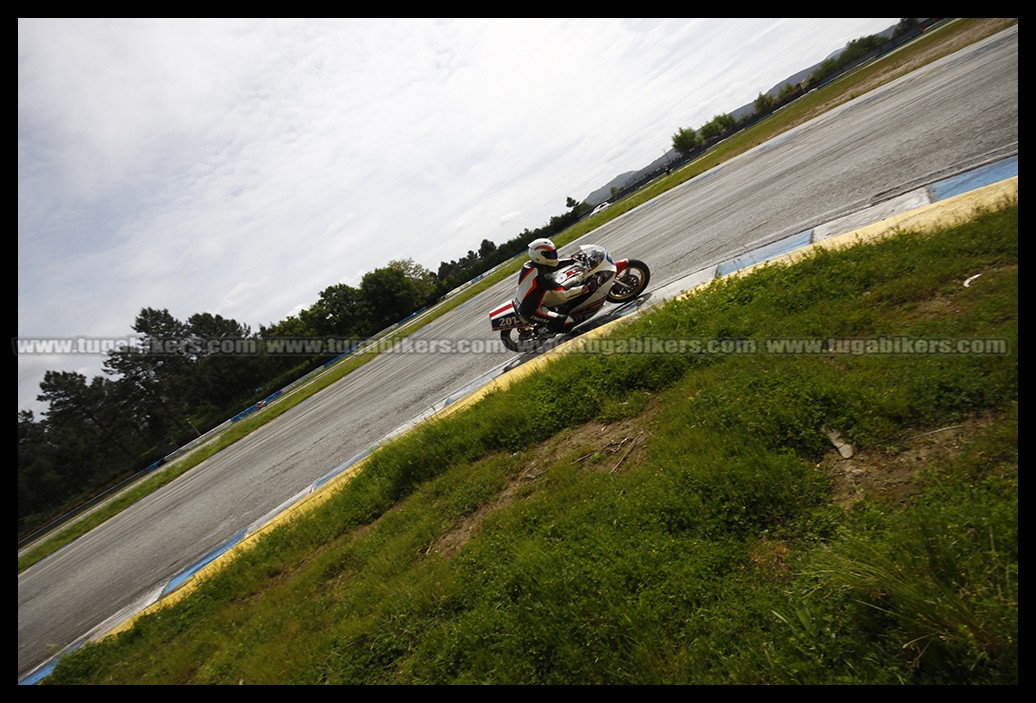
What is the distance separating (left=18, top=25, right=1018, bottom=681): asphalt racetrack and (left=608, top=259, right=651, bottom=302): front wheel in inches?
17.6

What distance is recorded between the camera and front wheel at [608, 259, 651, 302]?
26.0 feet

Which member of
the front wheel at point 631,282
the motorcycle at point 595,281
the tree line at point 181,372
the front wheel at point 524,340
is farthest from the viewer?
the tree line at point 181,372

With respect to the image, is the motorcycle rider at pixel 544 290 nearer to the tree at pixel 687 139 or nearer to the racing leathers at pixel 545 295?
the racing leathers at pixel 545 295

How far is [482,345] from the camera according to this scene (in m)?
11.0

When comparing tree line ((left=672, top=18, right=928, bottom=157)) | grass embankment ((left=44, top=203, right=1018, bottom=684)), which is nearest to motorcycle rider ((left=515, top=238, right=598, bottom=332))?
grass embankment ((left=44, top=203, right=1018, bottom=684))

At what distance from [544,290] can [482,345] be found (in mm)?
3552

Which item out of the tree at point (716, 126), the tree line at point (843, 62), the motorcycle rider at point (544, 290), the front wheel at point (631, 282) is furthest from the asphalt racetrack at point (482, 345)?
the tree at point (716, 126)

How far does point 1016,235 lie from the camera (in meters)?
3.65

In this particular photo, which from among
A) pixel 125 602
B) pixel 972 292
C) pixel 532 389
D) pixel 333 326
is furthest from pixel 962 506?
pixel 333 326

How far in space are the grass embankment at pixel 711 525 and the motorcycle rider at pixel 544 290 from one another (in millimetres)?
2699

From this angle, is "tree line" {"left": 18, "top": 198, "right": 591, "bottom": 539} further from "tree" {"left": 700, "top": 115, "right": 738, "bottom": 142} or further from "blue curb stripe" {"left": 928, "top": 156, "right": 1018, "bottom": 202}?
"blue curb stripe" {"left": 928, "top": 156, "right": 1018, "bottom": 202}

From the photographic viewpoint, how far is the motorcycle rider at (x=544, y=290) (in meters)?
7.81

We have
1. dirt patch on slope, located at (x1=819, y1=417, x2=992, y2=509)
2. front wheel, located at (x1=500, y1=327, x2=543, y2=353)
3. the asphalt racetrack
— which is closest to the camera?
dirt patch on slope, located at (x1=819, y1=417, x2=992, y2=509)

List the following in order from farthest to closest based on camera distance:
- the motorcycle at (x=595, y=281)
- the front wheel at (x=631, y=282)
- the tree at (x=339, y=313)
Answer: the tree at (x=339, y=313) → the front wheel at (x=631, y=282) → the motorcycle at (x=595, y=281)
